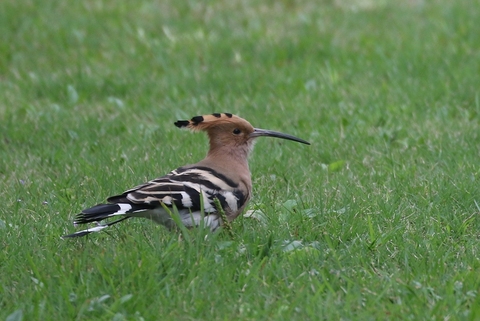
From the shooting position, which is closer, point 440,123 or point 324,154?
point 324,154

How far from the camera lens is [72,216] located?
4.95m

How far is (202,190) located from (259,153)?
194cm

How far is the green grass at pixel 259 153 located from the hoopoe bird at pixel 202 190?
0.15m

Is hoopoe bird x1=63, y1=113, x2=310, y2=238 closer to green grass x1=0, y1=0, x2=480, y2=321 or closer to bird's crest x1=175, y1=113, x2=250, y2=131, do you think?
bird's crest x1=175, y1=113, x2=250, y2=131

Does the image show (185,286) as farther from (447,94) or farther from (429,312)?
(447,94)

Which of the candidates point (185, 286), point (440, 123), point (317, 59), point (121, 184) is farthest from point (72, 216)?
point (317, 59)

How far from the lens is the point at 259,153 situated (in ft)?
20.8

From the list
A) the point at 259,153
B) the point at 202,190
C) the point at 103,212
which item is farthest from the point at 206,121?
the point at 259,153

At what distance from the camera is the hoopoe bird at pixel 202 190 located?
422 cm

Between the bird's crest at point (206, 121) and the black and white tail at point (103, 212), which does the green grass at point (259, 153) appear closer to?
the black and white tail at point (103, 212)

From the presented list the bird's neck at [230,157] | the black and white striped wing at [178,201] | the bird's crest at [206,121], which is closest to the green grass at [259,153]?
the black and white striped wing at [178,201]

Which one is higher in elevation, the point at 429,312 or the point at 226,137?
the point at 226,137

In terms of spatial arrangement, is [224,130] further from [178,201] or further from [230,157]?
[178,201]

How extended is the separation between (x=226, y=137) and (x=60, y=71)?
4.33 meters
